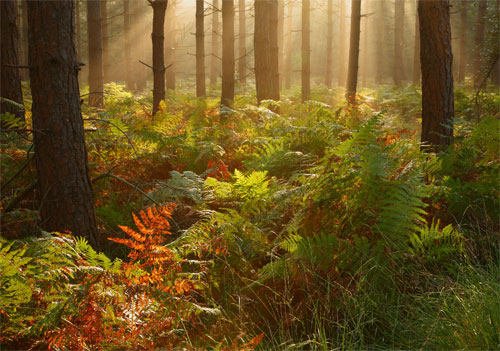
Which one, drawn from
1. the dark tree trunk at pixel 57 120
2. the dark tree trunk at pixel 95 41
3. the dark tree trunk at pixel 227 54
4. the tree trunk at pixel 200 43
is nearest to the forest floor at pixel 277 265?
the dark tree trunk at pixel 57 120

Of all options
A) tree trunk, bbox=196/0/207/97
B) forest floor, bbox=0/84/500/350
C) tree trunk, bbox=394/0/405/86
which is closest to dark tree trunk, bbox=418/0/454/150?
forest floor, bbox=0/84/500/350

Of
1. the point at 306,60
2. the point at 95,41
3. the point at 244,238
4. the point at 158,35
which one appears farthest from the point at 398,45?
the point at 244,238

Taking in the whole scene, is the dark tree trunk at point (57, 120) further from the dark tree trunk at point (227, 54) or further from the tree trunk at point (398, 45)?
the tree trunk at point (398, 45)

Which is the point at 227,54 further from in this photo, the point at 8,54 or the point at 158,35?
the point at 8,54

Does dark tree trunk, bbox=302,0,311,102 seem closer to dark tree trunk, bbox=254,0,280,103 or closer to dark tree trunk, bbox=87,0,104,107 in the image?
dark tree trunk, bbox=254,0,280,103

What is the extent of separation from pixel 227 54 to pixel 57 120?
31.1 ft

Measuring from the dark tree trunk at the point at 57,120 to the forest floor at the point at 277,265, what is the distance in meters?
0.20

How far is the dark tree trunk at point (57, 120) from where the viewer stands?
345cm

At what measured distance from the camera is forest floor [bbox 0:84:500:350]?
238cm

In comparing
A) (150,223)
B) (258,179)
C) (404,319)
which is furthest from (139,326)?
(258,179)

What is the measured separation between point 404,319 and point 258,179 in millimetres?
1879

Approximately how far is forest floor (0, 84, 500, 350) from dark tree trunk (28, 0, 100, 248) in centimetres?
20

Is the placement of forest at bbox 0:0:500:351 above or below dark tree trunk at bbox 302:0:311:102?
below

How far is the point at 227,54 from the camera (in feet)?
40.7
